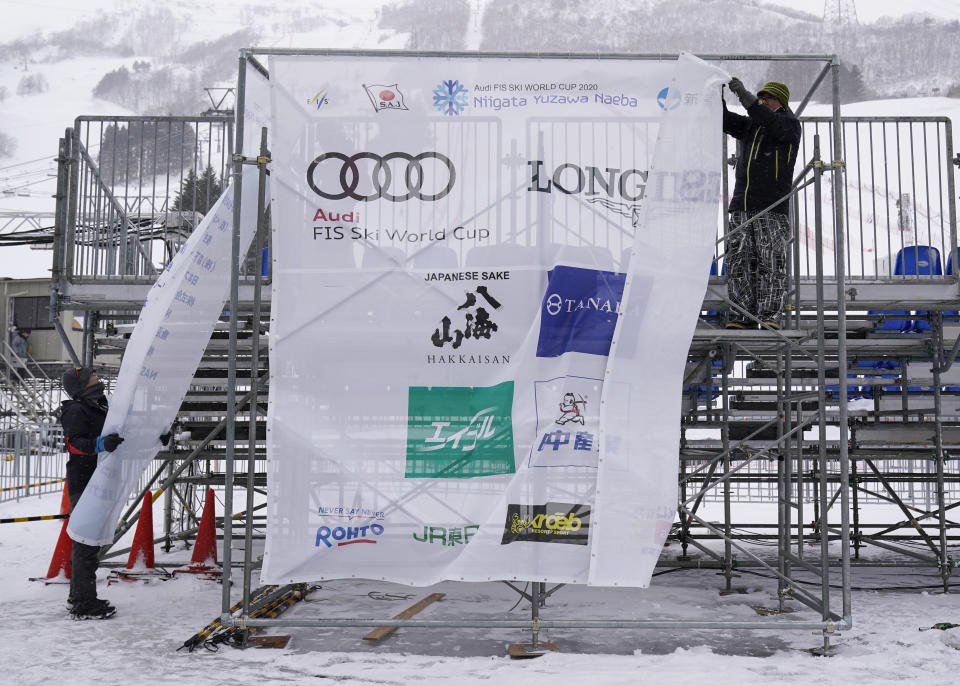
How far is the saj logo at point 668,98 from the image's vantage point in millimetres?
6934

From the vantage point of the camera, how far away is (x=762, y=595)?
9.48 m

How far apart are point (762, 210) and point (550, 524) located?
3223 millimetres

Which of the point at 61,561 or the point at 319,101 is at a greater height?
the point at 319,101

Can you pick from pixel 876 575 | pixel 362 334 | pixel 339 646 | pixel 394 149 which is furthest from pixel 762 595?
pixel 394 149

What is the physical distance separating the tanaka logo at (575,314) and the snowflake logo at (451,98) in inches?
59.3

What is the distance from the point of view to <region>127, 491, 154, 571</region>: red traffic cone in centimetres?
1009

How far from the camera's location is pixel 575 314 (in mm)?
6867

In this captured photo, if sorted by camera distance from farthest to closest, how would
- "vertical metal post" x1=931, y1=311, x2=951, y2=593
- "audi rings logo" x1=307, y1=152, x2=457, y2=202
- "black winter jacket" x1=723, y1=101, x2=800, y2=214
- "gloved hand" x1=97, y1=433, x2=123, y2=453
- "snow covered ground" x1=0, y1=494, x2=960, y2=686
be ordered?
1. "vertical metal post" x1=931, y1=311, x2=951, y2=593
2. "black winter jacket" x1=723, y1=101, x2=800, y2=214
3. "gloved hand" x1=97, y1=433, x2=123, y2=453
4. "audi rings logo" x1=307, y1=152, x2=457, y2=202
5. "snow covered ground" x1=0, y1=494, x2=960, y2=686

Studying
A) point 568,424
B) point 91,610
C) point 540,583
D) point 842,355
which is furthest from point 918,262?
point 91,610

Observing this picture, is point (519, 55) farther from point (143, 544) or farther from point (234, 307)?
point (143, 544)

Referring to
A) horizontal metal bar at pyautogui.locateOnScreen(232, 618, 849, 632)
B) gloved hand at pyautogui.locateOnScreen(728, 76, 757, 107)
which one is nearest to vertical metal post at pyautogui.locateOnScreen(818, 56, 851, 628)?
horizontal metal bar at pyautogui.locateOnScreen(232, 618, 849, 632)

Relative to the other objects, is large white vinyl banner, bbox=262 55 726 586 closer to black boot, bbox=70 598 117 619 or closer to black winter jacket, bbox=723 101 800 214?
black winter jacket, bbox=723 101 800 214

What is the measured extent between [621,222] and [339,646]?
4046 mm

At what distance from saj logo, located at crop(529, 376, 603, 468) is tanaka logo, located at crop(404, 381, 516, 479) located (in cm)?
23
